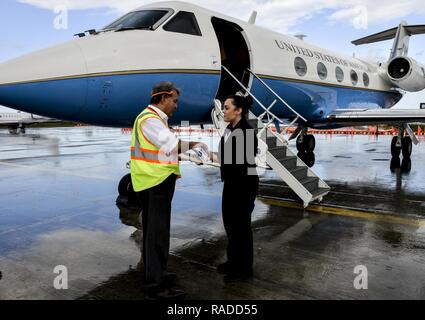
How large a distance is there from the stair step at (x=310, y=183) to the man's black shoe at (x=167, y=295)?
3787mm

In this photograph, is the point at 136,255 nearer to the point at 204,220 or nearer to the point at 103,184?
the point at 204,220

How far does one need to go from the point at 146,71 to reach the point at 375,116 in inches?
299

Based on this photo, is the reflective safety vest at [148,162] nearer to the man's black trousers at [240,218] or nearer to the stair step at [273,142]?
the man's black trousers at [240,218]

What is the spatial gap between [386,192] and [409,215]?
1924 mm

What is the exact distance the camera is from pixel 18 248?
15.0 feet

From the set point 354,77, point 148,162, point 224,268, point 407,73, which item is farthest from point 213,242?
point 407,73

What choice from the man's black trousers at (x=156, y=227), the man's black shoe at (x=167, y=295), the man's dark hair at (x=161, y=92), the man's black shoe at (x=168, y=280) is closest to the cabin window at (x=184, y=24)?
the man's dark hair at (x=161, y=92)

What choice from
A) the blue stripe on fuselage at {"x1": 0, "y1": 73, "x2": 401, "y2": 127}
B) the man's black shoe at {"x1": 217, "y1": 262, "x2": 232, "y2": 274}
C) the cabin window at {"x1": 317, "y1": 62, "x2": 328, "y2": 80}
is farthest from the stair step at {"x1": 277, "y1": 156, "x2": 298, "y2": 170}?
the cabin window at {"x1": 317, "y1": 62, "x2": 328, "y2": 80}

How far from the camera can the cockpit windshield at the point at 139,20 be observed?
6.18 metres

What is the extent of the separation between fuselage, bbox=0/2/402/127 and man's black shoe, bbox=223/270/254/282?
308cm

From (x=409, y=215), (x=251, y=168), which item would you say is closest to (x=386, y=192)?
(x=409, y=215)

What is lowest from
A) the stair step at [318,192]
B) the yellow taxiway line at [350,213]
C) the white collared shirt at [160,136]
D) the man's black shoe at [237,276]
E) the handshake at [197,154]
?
the man's black shoe at [237,276]

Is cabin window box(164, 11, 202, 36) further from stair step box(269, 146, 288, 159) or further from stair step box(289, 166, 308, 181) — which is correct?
stair step box(289, 166, 308, 181)

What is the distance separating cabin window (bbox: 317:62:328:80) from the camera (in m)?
10.6
